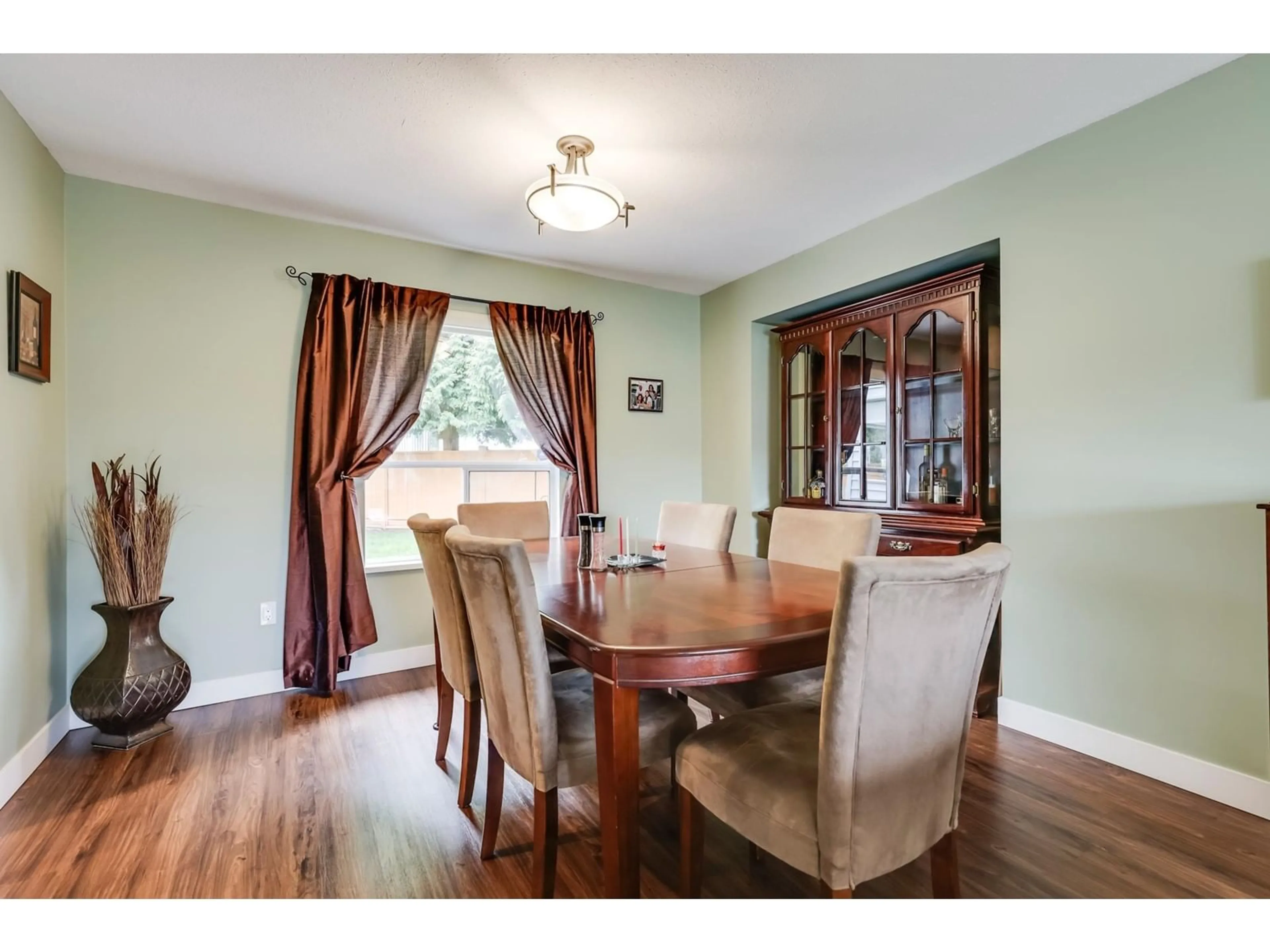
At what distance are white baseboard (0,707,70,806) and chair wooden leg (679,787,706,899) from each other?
88.4 inches

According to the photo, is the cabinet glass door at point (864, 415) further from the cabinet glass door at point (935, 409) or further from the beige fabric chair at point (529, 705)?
the beige fabric chair at point (529, 705)

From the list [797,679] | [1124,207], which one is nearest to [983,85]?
[1124,207]

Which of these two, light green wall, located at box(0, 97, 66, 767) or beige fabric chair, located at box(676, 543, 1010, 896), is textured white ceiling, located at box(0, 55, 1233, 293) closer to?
light green wall, located at box(0, 97, 66, 767)

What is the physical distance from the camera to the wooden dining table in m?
1.25

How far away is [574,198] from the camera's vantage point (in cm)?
215

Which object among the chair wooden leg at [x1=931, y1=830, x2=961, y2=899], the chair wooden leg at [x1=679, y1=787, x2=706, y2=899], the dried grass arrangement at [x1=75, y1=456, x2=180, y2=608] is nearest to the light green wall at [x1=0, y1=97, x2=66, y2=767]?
the dried grass arrangement at [x1=75, y1=456, x2=180, y2=608]

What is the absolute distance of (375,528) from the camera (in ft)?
11.2

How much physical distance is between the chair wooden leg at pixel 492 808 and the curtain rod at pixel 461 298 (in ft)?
8.55

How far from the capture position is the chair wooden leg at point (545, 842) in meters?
1.43

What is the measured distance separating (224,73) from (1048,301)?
123 inches

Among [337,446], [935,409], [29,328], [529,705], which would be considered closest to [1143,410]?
[935,409]

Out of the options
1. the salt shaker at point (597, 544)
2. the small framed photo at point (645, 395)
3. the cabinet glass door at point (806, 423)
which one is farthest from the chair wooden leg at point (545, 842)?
the small framed photo at point (645, 395)
